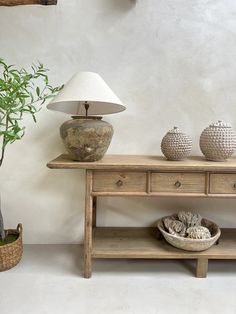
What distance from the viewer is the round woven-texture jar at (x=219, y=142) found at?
1.44 m

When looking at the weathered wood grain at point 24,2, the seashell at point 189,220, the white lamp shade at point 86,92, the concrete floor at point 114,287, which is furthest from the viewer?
the weathered wood grain at point 24,2

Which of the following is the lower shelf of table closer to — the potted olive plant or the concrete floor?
the concrete floor

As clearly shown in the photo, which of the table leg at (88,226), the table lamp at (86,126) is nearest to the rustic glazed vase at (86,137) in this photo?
the table lamp at (86,126)

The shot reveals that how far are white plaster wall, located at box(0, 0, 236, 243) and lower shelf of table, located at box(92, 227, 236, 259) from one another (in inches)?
6.3

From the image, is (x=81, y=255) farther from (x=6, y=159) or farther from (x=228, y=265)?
(x=228, y=265)

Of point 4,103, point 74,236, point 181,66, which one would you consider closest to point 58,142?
point 4,103

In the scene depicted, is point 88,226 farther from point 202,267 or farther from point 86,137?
point 202,267

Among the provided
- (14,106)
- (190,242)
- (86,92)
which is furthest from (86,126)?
(190,242)

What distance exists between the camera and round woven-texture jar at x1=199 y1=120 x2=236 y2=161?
1437mm

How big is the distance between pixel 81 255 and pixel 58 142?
789 mm

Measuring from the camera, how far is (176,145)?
1.43 m

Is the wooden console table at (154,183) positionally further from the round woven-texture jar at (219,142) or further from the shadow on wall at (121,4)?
the shadow on wall at (121,4)

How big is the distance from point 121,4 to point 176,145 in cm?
107

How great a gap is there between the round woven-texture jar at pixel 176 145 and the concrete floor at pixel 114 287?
2.31 ft
